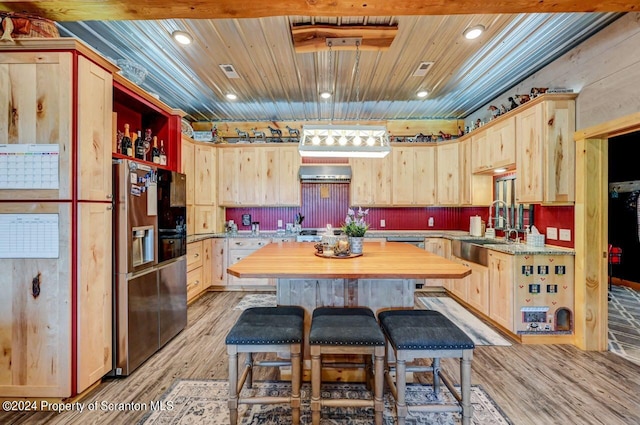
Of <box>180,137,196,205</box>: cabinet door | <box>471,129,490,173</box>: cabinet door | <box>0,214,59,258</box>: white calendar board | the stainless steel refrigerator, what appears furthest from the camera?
<box>180,137,196,205</box>: cabinet door

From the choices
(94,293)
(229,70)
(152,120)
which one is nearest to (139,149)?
(152,120)

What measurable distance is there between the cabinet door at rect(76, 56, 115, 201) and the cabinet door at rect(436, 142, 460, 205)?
467cm

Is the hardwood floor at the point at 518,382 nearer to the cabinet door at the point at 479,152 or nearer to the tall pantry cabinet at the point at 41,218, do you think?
the tall pantry cabinet at the point at 41,218

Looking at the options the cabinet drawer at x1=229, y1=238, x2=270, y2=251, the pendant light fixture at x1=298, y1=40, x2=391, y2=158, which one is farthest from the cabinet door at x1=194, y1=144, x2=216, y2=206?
the pendant light fixture at x1=298, y1=40, x2=391, y2=158

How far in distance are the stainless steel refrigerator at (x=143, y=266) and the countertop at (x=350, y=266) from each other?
104 cm

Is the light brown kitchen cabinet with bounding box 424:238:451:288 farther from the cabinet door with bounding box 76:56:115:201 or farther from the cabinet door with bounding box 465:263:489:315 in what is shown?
the cabinet door with bounding box 76:56:115:201

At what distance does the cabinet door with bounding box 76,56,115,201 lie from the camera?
209 cm

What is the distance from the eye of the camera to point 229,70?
3424 millimetres

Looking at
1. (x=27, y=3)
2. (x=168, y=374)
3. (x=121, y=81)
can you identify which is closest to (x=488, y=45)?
(x=121, y=81)

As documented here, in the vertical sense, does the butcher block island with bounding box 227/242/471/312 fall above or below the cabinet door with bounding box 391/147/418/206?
below

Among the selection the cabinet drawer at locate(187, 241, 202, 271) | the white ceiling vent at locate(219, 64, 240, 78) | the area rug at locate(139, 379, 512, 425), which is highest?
the white ceiling vent at locate(219, 64, 240, 78)

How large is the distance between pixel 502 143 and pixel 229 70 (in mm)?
3481

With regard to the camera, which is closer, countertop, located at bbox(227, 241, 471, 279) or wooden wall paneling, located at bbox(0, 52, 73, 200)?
countertop, located at bbox(227, 241, 471, 279)

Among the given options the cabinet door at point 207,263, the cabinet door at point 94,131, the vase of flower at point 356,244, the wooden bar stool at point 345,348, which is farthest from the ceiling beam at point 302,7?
the cabinet door at point 207,263
